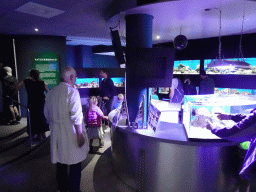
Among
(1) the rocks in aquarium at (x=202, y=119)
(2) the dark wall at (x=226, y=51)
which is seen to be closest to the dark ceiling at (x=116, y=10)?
(1) the rocks in aquarium at (x=202, y=119)

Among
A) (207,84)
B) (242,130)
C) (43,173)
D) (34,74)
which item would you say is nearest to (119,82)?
(207,84)

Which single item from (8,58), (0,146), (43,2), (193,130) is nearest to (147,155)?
(193,130)

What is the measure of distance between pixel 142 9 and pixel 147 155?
6.98ft

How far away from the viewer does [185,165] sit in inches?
89.0

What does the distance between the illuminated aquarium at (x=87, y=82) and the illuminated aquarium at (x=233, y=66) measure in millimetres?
4354

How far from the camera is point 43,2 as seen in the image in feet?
10.0

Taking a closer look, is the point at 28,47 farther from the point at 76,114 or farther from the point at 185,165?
the point at 185,165

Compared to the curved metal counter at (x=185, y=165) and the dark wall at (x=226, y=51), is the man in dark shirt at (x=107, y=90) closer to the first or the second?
the curved metal counter at (x=185, y=165)

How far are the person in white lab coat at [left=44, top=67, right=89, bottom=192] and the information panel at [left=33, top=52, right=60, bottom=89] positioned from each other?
476cm

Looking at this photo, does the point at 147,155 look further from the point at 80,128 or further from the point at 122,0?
the point at 122,0

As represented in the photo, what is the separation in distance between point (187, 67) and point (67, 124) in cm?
593

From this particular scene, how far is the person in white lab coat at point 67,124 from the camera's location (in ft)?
6.46

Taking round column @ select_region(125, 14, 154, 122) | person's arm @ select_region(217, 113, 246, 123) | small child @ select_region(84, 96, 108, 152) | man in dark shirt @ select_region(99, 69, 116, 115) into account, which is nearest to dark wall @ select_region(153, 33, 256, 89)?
man in dark shirt @ select_region(99, 69, 116, 115)

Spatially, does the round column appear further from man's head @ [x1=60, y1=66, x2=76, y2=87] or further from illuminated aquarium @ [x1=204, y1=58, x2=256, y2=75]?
illuminated aquarium @ [x1=204, y1=58, x2=256, y2=75]
